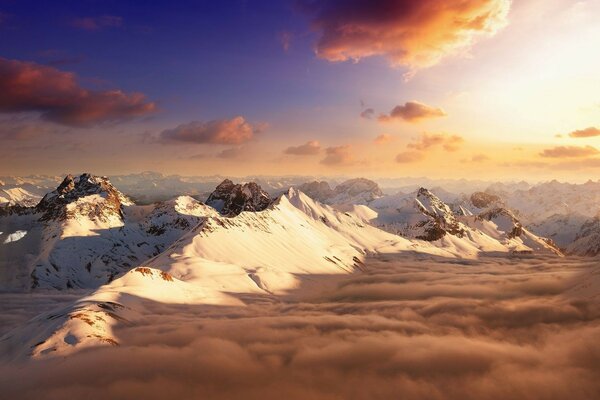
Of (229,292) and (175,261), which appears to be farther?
(175,261)

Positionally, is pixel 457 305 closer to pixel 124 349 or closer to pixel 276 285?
pixel 276 285

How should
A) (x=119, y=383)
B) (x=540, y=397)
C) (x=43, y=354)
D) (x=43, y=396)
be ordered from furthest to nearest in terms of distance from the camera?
(x=540, y=397) → (x=43, y=354) → (x=119, y=383) → (x=43, y=396)

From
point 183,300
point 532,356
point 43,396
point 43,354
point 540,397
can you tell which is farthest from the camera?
point 183,300

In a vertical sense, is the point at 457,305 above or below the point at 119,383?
below

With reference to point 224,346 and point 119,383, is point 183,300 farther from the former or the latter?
point 119,383

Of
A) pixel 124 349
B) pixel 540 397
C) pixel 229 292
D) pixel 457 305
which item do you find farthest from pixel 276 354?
pixel 457 305

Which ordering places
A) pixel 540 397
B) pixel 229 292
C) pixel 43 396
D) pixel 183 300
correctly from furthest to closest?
pixel 229 292, pixel 183 300, pixel 540 397, pixel 43 396

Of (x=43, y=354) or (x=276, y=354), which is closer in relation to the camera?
(x=43, y=354)

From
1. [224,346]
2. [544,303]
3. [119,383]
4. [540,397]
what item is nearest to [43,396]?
[119,383]

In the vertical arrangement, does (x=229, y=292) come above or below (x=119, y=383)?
below
